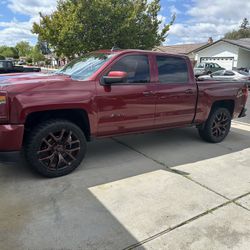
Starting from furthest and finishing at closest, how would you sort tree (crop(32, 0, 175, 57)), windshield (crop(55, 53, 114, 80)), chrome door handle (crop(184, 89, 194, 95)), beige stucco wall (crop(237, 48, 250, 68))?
beige stucco wall (crop(237, 48, 250, 68)) < tree (crop(32, 0, 175, 57)) < chrome door handle (crop(184, 89, 194, 95)) < windshield (crop(55, 53, 114, 80))

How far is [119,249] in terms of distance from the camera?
2504 millimetres

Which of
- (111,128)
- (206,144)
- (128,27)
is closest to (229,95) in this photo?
(206,144)

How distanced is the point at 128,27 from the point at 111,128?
517 inches

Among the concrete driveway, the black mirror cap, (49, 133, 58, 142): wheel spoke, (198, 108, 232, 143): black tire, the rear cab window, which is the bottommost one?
the concrete driveway

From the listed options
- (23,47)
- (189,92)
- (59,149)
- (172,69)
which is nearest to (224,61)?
(189,92)

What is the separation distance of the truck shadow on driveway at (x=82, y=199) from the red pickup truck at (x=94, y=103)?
336 mm

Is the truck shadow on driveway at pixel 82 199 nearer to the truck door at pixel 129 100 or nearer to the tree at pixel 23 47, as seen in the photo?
the truck door at pixel 129 100

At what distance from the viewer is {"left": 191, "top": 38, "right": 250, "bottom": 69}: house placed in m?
29.8

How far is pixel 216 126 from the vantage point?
229 inches

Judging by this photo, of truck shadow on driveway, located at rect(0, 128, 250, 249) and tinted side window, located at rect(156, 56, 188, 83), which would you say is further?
tinted side window, located at rect(156, 56, 188, 83)

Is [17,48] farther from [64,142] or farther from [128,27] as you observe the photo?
[64,142]

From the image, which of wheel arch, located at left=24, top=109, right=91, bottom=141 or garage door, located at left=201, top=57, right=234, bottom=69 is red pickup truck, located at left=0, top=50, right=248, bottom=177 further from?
garage door, located at left=201, top=57, right=234, bottom=69

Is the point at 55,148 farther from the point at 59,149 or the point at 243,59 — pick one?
the point at 243,59

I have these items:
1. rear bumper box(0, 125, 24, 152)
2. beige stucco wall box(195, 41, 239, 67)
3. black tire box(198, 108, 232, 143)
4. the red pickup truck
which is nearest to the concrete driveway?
rear bumper box(0, 125, 24, 152)
